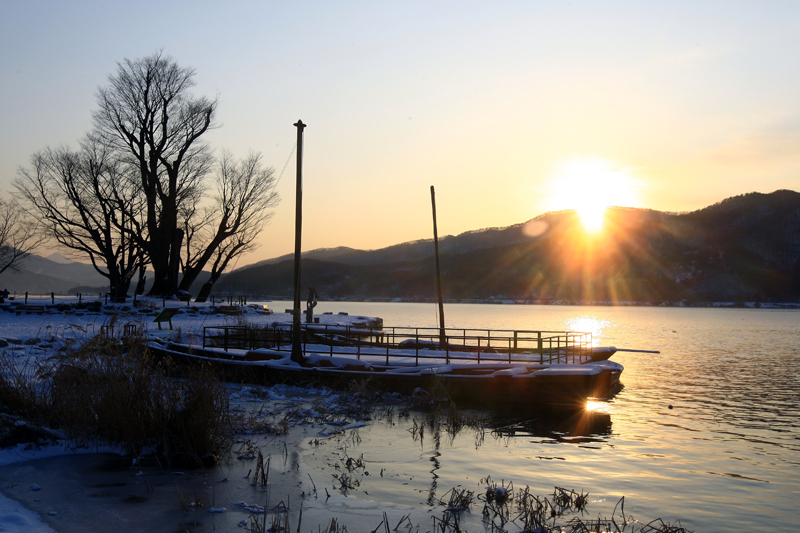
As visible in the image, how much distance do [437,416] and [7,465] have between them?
10003mm

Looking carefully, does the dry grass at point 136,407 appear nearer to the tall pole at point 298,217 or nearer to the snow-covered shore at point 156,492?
the snow-covered shore at point 156,492

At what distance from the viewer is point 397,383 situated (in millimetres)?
18594

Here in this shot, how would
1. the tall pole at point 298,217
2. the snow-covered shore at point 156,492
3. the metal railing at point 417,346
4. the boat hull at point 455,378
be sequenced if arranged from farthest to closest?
the metal railing at point 417,346
the tall pole at point 298,217
the boat hull at point 455,378
the snow-covered shore at point 156,492

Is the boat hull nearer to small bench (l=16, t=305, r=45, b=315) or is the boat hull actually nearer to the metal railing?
the metal railing

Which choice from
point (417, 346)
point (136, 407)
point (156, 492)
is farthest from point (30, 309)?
point (156, 492)

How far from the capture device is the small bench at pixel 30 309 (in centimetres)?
3159

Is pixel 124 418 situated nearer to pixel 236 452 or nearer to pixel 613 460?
pixel 236 452

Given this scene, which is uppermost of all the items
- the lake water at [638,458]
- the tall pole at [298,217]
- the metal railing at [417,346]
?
the tall pole at [298,217]

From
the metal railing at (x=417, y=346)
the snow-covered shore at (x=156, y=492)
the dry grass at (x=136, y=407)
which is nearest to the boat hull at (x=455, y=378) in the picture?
the metal railing at (x=417, y=346)

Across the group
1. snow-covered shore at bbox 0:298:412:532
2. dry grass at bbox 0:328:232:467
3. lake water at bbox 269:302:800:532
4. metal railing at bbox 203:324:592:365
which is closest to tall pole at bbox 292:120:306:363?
metal railing at bbox 203:324:592:365

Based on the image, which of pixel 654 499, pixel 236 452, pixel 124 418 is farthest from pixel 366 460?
pixel 654 499

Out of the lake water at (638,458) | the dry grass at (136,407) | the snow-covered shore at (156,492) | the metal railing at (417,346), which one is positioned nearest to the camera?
the snow-covered shore at (156,492)

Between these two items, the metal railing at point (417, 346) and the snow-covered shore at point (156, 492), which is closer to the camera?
the snow-covered shore at point (156, 492)

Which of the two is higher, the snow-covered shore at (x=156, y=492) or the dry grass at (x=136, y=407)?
the dry grass at (x=136, y=407)
